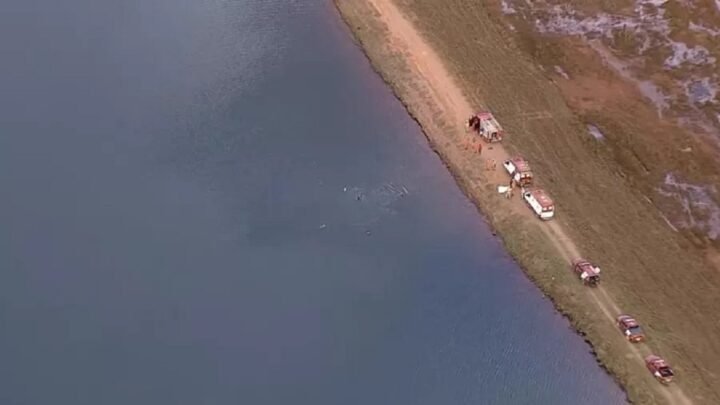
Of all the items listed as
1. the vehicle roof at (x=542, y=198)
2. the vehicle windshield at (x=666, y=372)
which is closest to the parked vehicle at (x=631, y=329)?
the vehicle windshield at (x=666, y=372)

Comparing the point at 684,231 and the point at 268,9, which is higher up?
the point at 268,9

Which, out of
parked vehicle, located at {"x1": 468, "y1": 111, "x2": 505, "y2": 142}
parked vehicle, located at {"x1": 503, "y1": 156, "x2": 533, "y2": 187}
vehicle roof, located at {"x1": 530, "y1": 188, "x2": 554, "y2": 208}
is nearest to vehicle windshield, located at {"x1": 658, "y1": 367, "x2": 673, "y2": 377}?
vehicle roof, located at {"x1": 530, "y1": 188, "x2": 554, "y2": 208}

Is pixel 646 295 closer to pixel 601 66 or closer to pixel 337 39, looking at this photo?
pixel 601 66

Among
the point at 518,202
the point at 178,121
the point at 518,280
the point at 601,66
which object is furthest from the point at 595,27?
the point at 178,121

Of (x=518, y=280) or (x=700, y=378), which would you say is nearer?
(x=700, y=378)

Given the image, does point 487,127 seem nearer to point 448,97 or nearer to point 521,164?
point 521,164
